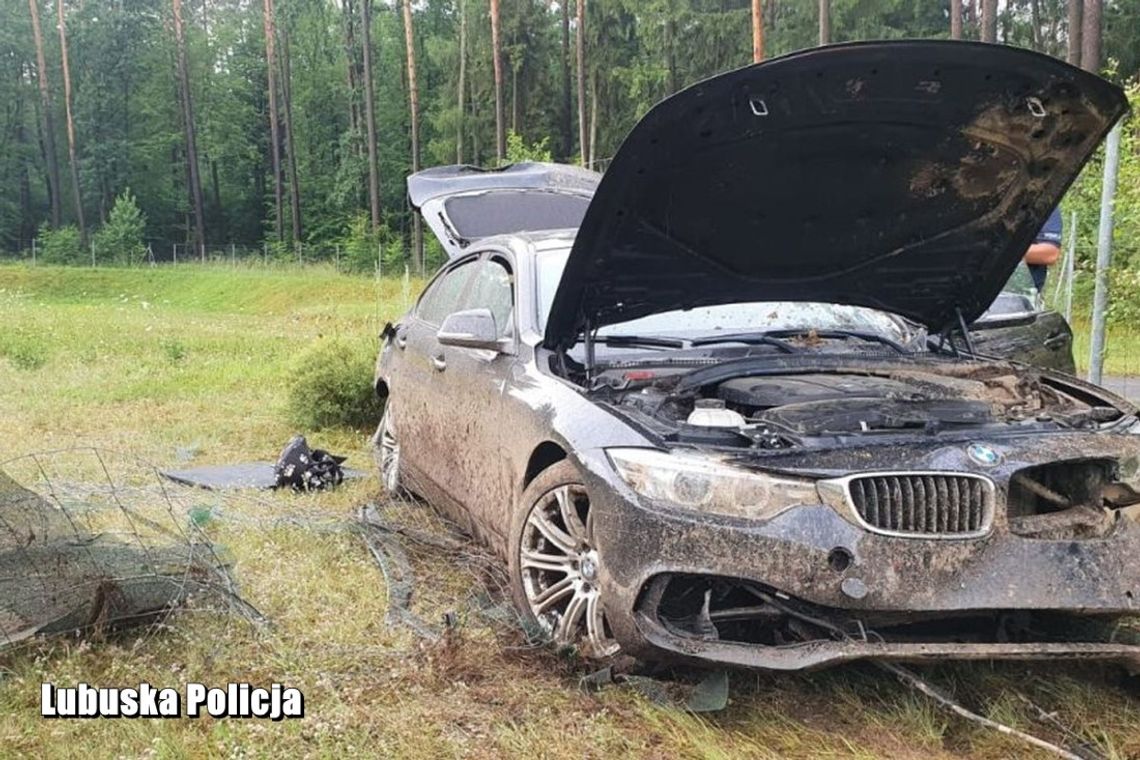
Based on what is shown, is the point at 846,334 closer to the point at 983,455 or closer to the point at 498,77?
the point at 983,455

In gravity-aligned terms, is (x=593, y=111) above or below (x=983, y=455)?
above

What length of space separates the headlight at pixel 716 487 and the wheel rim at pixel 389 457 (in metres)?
2.95

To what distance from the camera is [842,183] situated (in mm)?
3604

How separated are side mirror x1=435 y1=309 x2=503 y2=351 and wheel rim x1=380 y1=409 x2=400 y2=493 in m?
1.64

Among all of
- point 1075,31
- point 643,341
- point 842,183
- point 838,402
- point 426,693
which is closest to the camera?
point 426,693

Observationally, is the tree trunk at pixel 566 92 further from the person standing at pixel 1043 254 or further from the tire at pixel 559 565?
the tire at pixel 559 565

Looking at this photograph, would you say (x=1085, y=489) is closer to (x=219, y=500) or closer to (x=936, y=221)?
(x=936, y=221)

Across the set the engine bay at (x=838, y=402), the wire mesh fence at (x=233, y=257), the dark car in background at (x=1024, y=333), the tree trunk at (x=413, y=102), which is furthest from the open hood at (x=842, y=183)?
the wire mesh fence at (x=233, y=257)

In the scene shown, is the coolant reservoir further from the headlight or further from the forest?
the forest


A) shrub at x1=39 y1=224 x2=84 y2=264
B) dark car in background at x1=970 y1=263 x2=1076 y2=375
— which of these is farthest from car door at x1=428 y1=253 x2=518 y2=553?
shrub at x1=39 y1=224 x2=84 y2=264

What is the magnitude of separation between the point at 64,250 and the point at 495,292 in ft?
144

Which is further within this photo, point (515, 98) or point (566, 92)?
point (566, 92)

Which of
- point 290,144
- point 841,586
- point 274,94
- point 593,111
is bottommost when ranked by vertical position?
point 841,586

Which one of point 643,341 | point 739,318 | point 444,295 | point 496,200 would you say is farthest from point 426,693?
point 496,200
